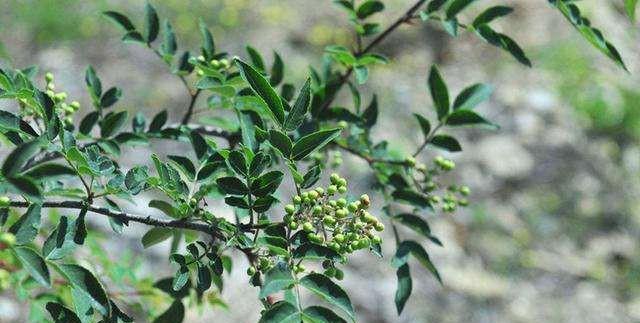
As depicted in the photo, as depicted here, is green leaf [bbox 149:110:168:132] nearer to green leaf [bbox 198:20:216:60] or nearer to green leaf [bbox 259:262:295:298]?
green leaf [bbox 198:20:216:60]

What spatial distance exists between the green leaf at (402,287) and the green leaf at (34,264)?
0.70m

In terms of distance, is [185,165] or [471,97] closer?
[185,165]

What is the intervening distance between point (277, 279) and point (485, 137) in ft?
13.8

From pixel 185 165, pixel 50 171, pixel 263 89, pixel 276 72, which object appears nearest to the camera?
pixel 50 171

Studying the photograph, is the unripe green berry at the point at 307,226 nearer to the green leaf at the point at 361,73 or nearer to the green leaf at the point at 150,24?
the green leaf at the point at 361,73

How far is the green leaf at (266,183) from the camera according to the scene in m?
1.12

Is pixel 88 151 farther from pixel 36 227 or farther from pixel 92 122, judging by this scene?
pixel 92 122

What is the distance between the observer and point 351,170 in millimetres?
4629

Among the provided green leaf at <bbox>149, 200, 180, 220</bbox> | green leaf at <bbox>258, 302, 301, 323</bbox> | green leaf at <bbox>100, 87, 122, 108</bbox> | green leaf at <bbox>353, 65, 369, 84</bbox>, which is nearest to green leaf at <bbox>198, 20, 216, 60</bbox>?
green leaf at <bbox>100, 87, 122, 108</bbox>

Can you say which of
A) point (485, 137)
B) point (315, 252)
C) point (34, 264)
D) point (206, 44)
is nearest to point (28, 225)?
point (34, 264)

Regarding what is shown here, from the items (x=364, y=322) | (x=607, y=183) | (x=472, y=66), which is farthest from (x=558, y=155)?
(x=364, y=322)

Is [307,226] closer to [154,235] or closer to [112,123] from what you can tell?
[154,235]

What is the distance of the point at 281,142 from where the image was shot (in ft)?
3.59

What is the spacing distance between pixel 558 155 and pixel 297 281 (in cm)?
424
